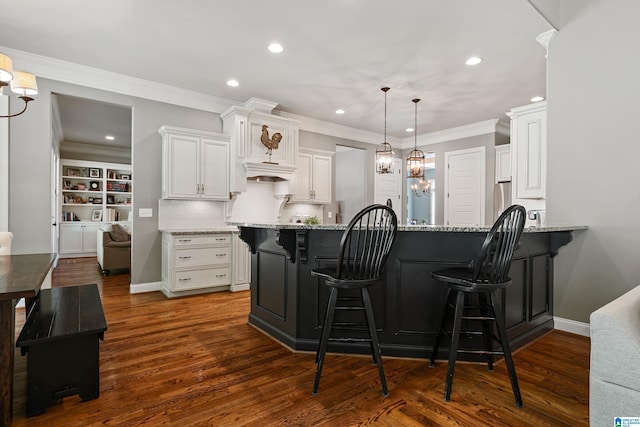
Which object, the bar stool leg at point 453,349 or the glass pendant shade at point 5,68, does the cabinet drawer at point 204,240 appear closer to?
the glass pendant shade at point 5,68

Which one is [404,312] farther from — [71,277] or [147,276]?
[71,277]

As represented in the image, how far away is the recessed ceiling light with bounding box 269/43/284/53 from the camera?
3491 mm

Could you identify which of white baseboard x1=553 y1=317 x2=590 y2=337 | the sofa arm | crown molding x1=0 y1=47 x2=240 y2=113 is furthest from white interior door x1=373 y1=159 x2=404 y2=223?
the sofa arm

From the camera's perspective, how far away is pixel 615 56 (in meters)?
2.85

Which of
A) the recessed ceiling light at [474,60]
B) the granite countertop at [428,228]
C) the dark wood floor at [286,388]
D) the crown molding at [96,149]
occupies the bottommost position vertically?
the dark wood floor at [286,388]

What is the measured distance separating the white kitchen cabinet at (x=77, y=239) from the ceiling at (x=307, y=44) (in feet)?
19.3

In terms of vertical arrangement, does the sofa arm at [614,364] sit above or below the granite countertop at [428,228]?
below

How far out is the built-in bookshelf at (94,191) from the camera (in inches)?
328

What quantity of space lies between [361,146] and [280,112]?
2013mm

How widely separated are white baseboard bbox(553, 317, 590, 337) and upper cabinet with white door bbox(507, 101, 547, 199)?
131 centimetres

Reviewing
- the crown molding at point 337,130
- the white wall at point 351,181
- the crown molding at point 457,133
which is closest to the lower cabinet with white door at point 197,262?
the crown molding at point 337,130

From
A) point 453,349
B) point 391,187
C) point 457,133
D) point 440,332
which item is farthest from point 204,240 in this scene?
point 457,133

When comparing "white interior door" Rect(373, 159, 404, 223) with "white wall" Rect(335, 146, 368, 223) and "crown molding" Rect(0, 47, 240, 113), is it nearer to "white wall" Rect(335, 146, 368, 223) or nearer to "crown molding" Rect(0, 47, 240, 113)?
"white wall" Rect(335, 146, 368, 223)

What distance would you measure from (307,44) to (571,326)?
3.66 meters
